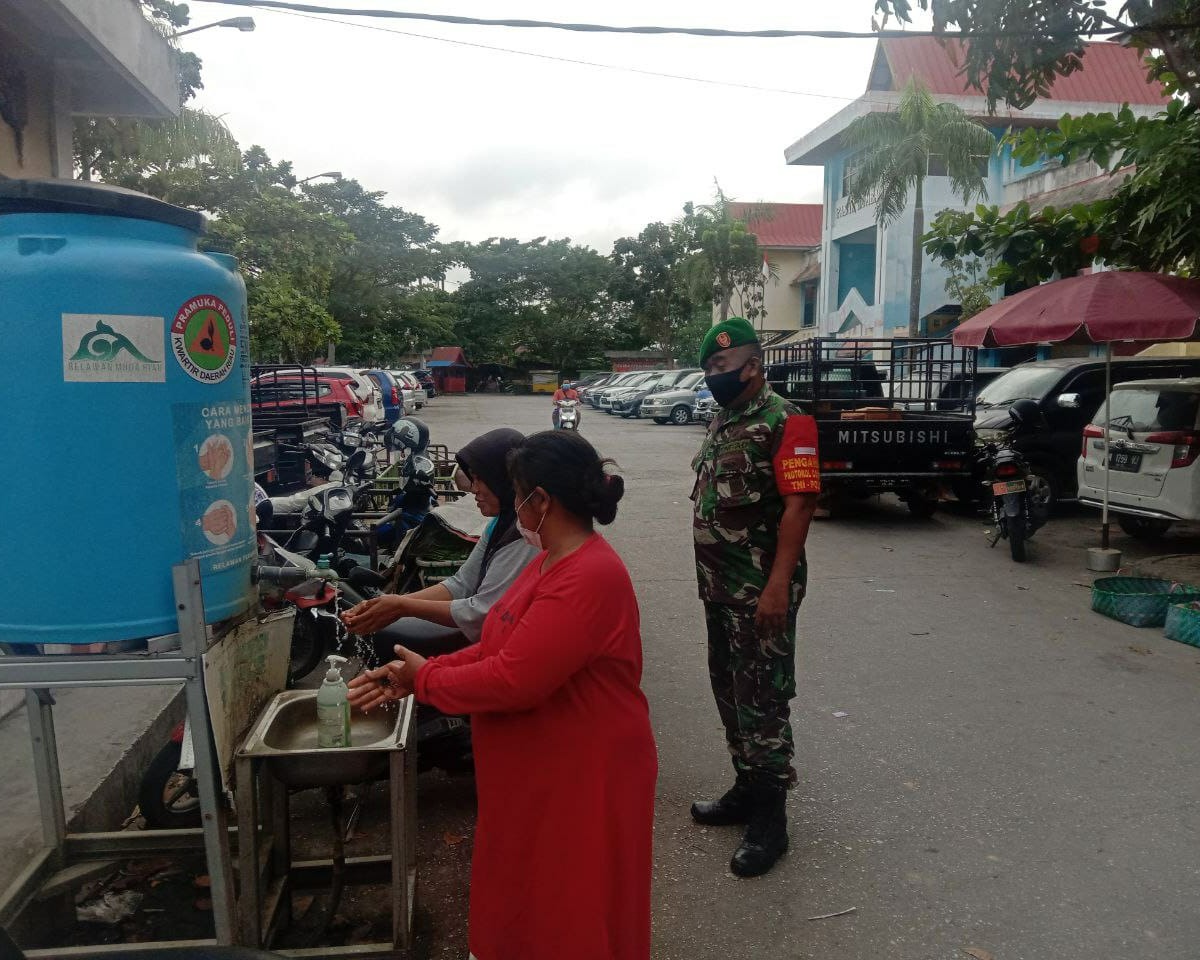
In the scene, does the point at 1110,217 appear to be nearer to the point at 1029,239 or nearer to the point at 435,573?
the point at 1029,239

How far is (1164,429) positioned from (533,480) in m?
7.70

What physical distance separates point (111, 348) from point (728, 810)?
2.74 metres

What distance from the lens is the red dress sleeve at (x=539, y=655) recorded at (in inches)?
76.4

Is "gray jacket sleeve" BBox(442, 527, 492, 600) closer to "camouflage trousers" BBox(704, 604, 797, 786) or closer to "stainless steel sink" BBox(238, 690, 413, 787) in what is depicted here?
"stainless steel sink" BBox(238, 690, 413, 787)

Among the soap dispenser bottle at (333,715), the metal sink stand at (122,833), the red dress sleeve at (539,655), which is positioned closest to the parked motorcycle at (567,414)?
the metal sink stand at (122,833)

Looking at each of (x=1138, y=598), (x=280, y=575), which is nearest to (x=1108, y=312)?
(x=1138, y=598)

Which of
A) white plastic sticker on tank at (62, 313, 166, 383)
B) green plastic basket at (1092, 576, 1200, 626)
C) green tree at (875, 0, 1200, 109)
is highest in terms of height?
green tree at (875, 0, 1200, 109)

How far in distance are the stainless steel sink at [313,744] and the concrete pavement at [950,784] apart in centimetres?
68

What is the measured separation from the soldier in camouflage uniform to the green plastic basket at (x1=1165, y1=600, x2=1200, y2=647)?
3977mm

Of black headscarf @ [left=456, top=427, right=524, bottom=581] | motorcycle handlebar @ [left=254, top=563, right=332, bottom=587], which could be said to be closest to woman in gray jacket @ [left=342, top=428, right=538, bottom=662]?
black headscarf @ [left=456, top=427, right=524, bottom=581]

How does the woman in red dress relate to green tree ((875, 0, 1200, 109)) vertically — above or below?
below

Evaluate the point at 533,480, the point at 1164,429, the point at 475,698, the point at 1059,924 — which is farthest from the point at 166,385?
the point at 1164,429

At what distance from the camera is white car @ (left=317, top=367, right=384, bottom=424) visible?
17391 millimetres

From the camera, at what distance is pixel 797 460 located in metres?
3.17
